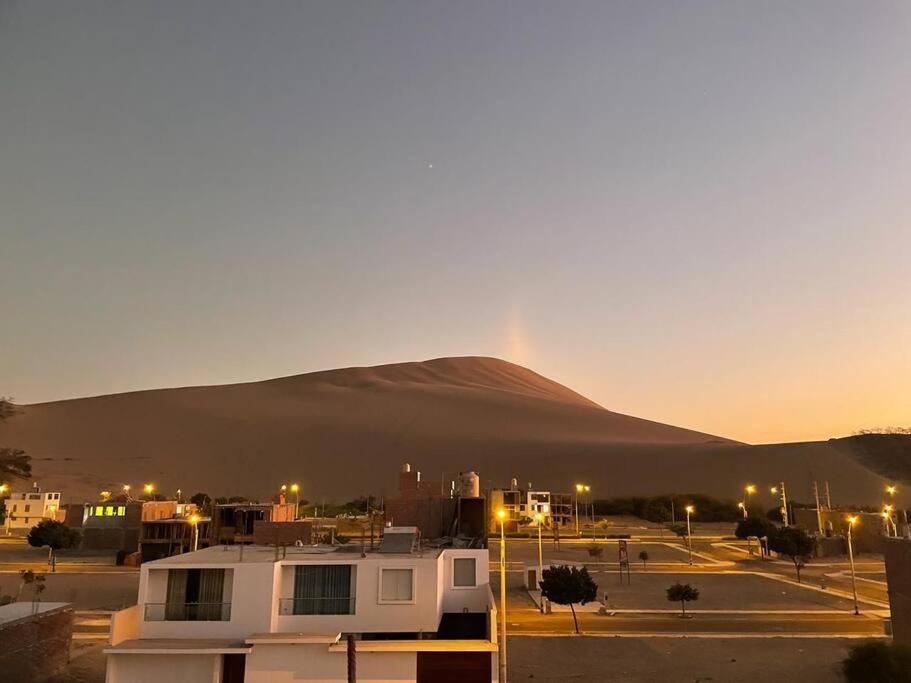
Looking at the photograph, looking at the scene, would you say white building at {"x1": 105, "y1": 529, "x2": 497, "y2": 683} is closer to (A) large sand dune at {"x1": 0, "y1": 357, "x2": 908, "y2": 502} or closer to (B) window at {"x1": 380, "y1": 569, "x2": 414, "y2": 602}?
(B) window at {"x1": 380, "y1": 569, "x2": 414, "y2": 602}

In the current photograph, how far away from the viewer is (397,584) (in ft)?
68.7

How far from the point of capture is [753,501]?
116 meters

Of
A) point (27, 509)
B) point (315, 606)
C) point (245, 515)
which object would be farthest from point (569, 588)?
point (27, 509)

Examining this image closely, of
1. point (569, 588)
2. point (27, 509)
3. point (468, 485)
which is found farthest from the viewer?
point (27, 509)

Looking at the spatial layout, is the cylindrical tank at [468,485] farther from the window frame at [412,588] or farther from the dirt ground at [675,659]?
the window frame at [412,588]

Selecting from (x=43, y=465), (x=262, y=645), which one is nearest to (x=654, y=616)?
(x=262, y=645)

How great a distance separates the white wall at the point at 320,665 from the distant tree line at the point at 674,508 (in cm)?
8353

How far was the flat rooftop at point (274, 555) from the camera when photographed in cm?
2120

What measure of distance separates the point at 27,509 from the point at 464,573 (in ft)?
282

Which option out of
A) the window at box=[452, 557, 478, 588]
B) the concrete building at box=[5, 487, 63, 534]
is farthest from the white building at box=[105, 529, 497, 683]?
the concrete building at box=[5, 487, 63, 534]

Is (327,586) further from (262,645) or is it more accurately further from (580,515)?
(580,515)

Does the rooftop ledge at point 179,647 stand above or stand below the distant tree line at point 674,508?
below

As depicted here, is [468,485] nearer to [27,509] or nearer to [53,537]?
[53,537]

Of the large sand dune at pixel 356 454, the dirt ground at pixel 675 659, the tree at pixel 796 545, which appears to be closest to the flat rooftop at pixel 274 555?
the dirt ground at pixel 675 659
